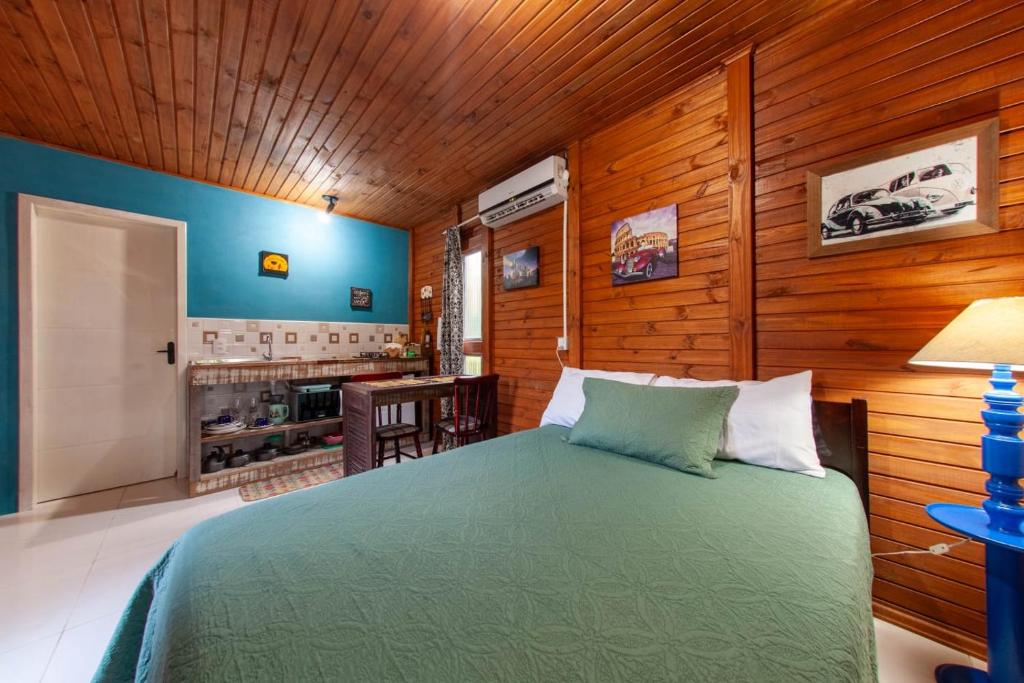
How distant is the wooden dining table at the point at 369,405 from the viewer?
2.65 meters

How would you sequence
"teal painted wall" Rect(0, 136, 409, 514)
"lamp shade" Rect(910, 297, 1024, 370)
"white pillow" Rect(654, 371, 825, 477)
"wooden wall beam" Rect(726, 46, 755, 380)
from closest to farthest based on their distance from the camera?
1. "lamp shade" Rect(910, 297, 1024, 370)
2. "white pillow" Rect(654, 371, 825, 477)
3. "wooden wall beam" Rect(726, 46, 755, 380)
4. "teal painted wall" Rect(0, 136, 409, 514)

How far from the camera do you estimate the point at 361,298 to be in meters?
4.38

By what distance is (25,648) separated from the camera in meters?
1.49

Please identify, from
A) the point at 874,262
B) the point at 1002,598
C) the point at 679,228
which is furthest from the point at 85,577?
the point at 874,262

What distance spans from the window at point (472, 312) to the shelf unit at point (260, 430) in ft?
2.95

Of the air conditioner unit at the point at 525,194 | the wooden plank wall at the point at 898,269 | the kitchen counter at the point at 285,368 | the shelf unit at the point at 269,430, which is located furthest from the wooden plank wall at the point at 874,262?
the shelf unit at the point at 269,430

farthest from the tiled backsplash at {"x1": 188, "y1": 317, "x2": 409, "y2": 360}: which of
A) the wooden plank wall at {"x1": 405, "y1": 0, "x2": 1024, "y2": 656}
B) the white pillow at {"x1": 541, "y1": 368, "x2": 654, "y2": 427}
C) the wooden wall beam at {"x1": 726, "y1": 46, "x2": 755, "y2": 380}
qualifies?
the wooden wall beam at {"x1": 726, "y1": 46, "x2": 755, "y2": 380}

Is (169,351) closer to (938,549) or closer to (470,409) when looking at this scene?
(470,409)

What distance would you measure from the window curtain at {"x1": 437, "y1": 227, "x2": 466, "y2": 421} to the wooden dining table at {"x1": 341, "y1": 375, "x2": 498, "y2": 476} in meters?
0.70

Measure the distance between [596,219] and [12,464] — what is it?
4.54 m

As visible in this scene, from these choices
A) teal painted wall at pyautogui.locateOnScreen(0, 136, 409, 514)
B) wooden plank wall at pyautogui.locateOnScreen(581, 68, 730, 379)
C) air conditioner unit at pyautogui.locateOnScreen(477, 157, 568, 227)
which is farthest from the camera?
air conditioner unit at pyautogui.locateOnScreen(477, 157, 568, 227)

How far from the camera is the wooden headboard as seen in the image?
5.14 ft

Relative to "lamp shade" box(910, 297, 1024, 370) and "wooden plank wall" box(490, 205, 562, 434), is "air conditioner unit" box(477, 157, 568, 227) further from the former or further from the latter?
"lamp shade" box(910, 297, 1024, 370)

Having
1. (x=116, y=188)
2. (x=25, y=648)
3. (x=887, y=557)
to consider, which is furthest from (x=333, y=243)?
(x=887, y=557)
